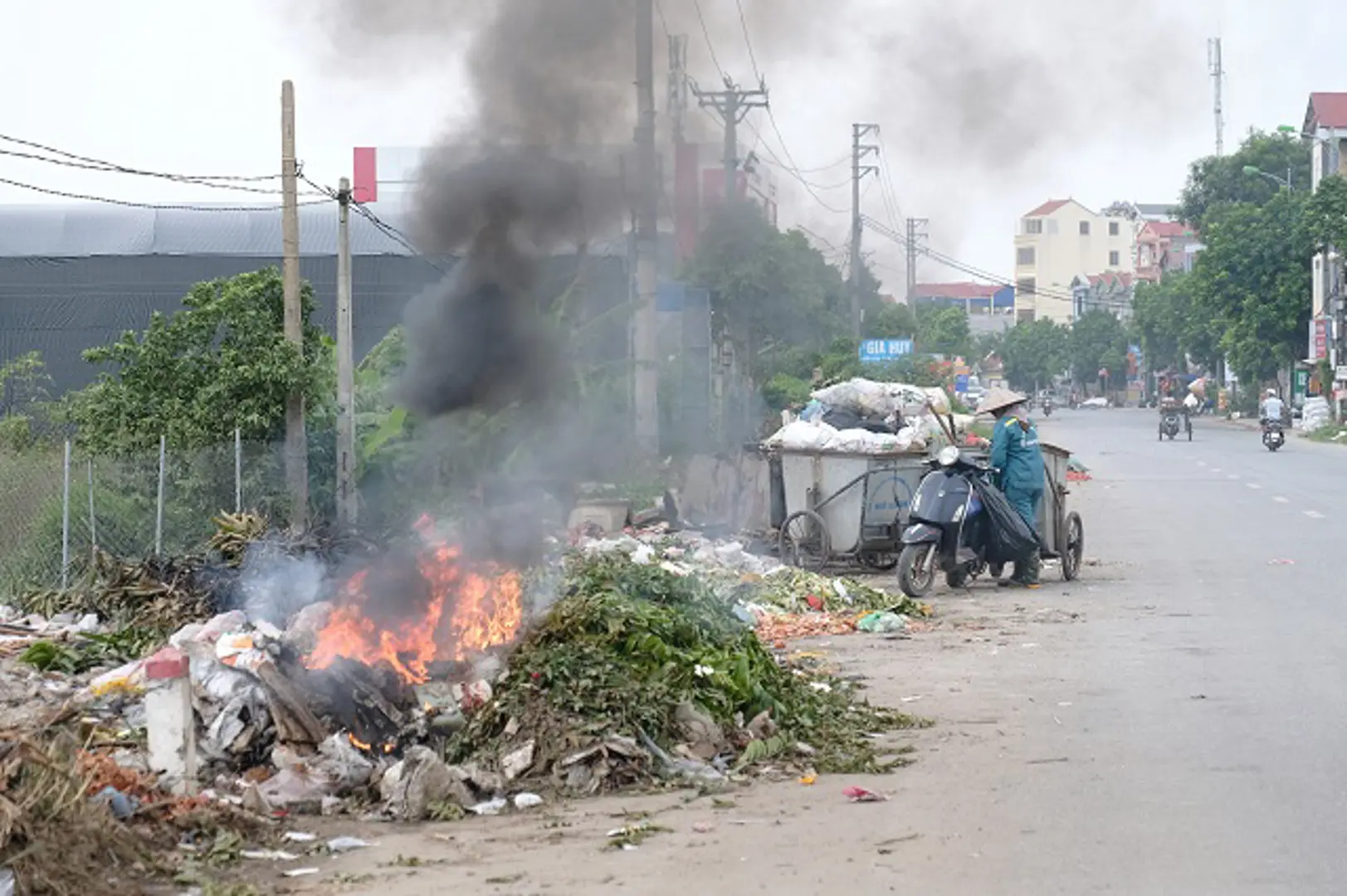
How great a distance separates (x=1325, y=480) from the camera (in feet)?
96.8

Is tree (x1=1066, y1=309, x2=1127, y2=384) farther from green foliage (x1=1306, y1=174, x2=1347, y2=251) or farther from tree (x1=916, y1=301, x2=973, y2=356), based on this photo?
green foliage (x1=1306, y1=174, x2=1347, y2=251)

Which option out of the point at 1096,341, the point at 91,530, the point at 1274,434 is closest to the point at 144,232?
the point at 1274,434

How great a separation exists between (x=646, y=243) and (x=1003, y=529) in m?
4.95

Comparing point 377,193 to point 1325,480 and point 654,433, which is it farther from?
point 1325,480

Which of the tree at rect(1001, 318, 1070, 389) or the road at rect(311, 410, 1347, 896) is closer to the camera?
the road at rect(311, 410, 1347, 896)

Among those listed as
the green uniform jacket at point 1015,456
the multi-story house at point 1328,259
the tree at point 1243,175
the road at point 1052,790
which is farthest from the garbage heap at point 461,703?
the tree at point 1243,175

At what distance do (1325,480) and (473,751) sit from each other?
81.5ft

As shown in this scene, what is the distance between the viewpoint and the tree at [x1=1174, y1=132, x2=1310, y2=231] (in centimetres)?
7812

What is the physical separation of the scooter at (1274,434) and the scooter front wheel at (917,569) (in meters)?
28.8

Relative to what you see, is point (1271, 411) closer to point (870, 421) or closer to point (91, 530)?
point (870, 421)

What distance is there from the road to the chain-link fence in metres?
6.78

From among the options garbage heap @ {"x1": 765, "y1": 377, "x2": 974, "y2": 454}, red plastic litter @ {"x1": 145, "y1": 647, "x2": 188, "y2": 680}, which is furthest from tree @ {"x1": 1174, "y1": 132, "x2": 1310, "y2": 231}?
red plastic litter @ {"x1": 145, "y1": 647, "x2": 188, "y2": 680}

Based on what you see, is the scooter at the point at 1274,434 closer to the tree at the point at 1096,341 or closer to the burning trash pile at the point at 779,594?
the burning trash pile at the point at 779,594

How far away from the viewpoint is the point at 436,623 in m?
9.73
